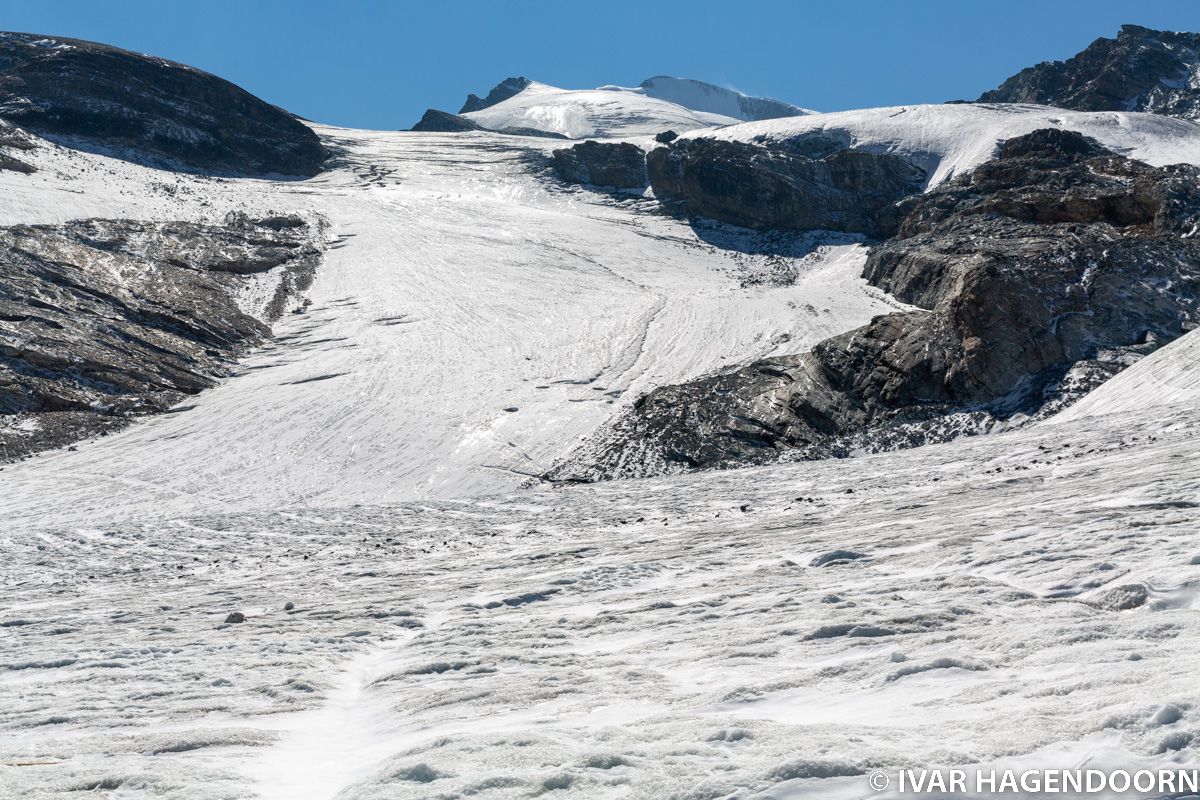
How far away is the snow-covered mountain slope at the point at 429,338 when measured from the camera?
1155 inches

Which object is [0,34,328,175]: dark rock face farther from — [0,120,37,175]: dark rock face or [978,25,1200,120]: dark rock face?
[978,25,1200,120]: dark rock face

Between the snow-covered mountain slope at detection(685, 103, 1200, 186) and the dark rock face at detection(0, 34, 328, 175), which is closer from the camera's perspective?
the snow-covered mountain slope at detection(685, 103, 1200, 186)

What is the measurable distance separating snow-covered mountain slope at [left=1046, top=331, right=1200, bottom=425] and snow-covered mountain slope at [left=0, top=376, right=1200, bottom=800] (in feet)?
12.1

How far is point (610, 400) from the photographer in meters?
34.5

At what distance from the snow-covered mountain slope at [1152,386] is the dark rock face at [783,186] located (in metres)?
43.5

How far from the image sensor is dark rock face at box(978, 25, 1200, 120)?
88562 mm

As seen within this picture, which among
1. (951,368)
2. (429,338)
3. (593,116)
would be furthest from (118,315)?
(593,116)

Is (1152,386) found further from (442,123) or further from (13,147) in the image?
(442,123)

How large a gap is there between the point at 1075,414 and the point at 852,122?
6735cm

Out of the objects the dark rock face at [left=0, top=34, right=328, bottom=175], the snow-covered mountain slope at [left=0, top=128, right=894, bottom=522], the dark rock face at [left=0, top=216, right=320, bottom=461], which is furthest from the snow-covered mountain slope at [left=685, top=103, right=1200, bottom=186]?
the dark rock face at [left=0, top=216, right=320, bottom=461]

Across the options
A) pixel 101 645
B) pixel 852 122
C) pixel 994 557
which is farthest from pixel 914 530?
pixel 852 122

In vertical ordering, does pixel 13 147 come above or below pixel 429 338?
above

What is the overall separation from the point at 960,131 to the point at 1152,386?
62.1 meters

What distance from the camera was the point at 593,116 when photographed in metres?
151
